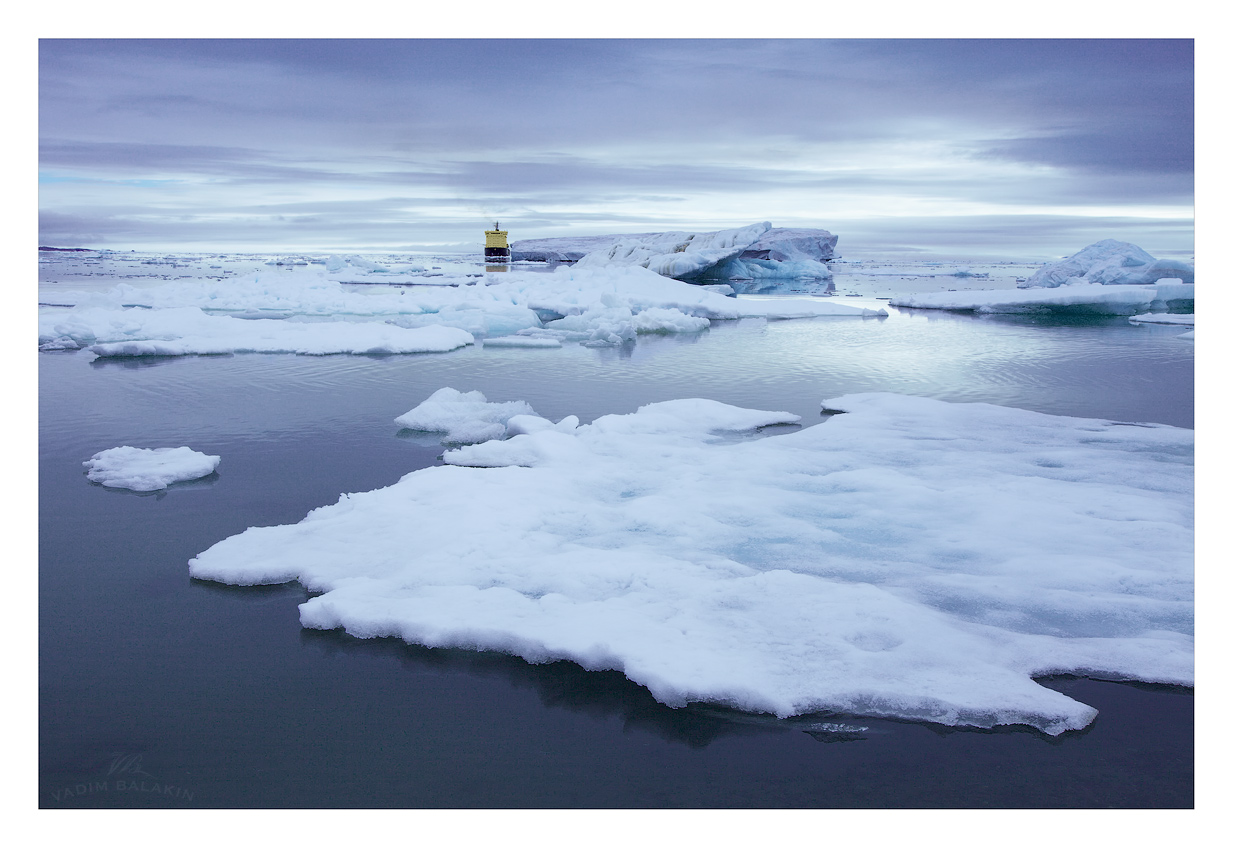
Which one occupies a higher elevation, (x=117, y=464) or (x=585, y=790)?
(x=117, y=464)

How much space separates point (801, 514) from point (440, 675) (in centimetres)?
225

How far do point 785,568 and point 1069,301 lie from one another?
54.0 ft

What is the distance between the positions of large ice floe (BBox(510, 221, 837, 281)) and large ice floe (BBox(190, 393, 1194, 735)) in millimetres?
20872

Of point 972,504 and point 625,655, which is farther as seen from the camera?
point 972,504

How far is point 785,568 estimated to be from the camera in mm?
3738

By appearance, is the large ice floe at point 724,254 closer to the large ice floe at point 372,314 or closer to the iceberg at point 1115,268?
the large ice floe at point 372,314

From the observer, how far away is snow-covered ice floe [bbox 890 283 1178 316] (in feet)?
56.7

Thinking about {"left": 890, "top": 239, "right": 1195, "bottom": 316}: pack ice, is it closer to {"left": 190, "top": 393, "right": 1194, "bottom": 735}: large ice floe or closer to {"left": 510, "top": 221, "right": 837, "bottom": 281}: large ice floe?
{"left": 510, "top": 221, "right": 837, "bottom": 281}: large ice floe

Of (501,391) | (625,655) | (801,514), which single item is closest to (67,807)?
(625,655)

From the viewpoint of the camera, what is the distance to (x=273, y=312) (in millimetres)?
15867

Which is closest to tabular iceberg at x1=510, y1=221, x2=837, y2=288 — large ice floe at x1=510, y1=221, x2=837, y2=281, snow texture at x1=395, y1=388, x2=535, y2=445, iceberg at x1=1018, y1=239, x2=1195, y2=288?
large ice floe at x1=510, y1=221, x2=837, y2=281

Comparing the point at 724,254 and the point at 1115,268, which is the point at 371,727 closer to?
the point at 1115,268

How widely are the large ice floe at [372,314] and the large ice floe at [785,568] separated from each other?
266 inches

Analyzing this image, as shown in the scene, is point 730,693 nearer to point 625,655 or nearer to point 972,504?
point 625,655
